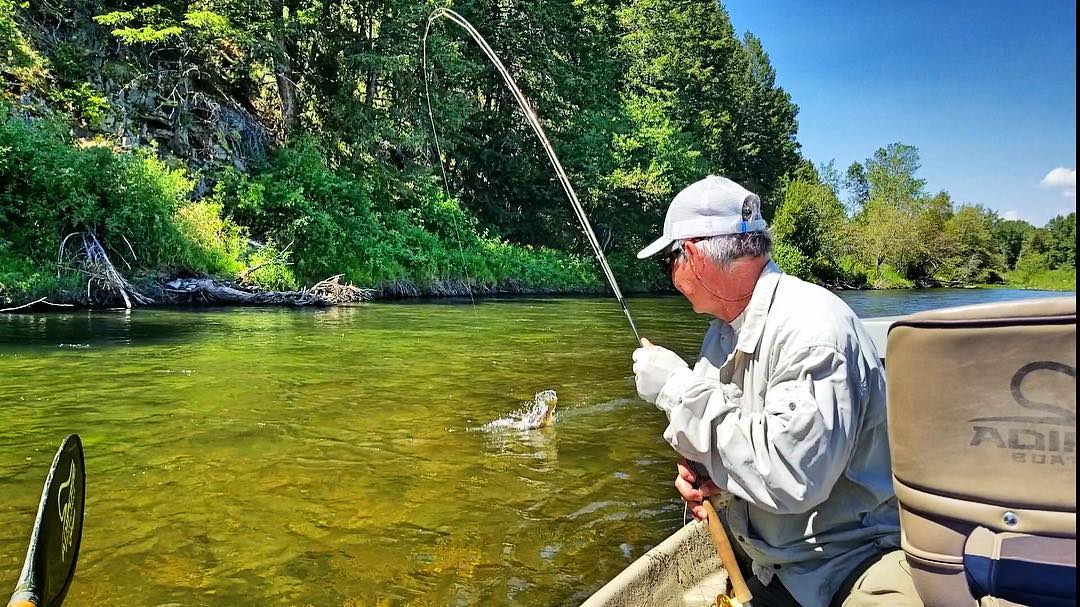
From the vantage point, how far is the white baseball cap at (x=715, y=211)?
2174 millimetres

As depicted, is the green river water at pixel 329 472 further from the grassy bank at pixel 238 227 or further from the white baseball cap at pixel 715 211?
the grassy bank at pixel 238 227

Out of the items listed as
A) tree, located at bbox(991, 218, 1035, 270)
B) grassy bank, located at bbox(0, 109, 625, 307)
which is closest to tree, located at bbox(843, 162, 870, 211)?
tree, located at bbox(991, 218, 1035, 270)

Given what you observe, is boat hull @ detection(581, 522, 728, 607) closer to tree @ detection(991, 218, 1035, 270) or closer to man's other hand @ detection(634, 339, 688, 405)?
man's other hand @ detection(634, 339, 688, 405)

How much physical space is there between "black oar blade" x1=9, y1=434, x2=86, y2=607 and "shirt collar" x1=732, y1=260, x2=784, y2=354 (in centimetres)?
229

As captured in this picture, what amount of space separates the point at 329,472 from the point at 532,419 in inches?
88.7

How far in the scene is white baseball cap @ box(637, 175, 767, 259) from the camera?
7.13ft

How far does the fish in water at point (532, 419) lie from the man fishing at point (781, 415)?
487 centimetres

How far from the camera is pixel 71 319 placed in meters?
14.4

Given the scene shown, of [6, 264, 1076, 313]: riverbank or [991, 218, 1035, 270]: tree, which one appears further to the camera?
[991, 218, 1035, 270]: tree

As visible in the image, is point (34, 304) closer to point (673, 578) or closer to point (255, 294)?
point (255, 294)

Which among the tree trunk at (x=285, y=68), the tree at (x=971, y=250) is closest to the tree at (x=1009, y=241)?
the tree at (x=971, y=250)

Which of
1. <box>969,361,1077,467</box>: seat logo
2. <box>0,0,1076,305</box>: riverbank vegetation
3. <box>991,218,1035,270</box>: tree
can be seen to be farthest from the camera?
<box>991,218,1035,270</box>: tree

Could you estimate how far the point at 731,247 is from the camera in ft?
7.25

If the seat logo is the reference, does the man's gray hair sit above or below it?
above
